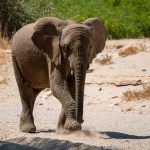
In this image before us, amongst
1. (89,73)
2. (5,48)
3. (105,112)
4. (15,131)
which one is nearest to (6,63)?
(5,48)

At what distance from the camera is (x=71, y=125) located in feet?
40.7

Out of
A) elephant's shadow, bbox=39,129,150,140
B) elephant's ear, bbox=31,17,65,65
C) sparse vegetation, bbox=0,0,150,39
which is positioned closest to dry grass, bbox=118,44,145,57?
sparse vegetation, bbox=0,0,150,39

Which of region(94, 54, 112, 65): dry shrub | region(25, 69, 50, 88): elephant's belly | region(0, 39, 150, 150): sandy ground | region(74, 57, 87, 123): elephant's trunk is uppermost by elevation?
region(74, 57, 87, 123): elephant's trunk

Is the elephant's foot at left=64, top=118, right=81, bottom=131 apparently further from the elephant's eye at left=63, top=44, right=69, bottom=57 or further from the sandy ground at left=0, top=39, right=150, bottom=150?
the elephant's eye at left=63, top=44, right=69, bottom=57

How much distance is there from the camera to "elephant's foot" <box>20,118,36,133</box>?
1414 cm

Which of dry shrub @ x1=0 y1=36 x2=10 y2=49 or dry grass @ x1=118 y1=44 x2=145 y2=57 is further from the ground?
dry grass @ x1=118 y1=44 x2=145 y2=57

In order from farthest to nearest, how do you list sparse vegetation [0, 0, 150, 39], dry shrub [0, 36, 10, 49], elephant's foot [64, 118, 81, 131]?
sparse vegetation [0, 0, 150, 39], dry shrub [0, 36, 10, 49], elephant's foot [64, 118, 81, 131]

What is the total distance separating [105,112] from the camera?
58.4 feet

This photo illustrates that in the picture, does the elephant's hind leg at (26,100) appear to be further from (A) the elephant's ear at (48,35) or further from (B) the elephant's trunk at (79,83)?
(B) the elephant's trunk at (79,83)

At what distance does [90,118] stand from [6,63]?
1048 centimetres

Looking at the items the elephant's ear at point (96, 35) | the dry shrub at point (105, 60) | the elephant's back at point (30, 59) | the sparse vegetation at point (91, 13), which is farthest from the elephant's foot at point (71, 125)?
the sparse vegetation at point (91, 13)

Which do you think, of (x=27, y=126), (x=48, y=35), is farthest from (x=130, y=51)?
(x=48, y=35)

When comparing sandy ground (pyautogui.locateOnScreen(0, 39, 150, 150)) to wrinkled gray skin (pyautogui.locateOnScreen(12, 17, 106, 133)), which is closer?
sandy ground (pyautogui.locateOnScreen(0, 39, 150, 150))

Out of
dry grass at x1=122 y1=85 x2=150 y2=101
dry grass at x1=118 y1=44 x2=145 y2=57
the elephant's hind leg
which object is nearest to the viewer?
the elephant's hind leg
